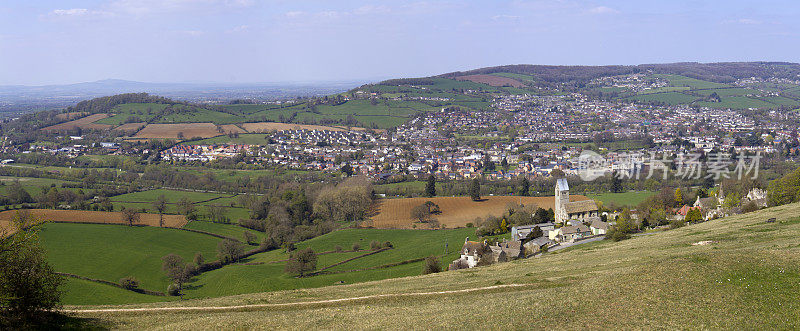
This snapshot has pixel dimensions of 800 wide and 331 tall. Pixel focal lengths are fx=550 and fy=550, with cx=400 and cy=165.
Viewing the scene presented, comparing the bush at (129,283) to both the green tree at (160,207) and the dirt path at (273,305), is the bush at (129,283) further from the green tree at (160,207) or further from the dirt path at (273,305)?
the dirt path at (273,305)

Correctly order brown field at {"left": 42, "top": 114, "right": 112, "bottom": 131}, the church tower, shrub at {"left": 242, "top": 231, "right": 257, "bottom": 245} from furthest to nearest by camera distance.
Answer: brown field at {"left": 42, "top": 114, "right": 112, "bottom": 131} → shrub at {"left": 242, "top": 231, "right": 257, "bottom": 245} → the church tower

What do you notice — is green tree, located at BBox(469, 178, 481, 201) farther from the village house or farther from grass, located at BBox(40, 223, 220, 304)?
grass, located at BBox(40, 223, 220, 304)

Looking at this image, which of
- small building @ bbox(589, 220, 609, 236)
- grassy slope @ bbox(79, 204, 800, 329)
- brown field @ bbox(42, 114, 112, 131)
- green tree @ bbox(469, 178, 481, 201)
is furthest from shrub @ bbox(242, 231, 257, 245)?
brown field @ bbox(42, 114, 112, 131)

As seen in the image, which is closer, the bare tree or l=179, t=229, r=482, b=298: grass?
l=179, t=229, r=482, b=298: grass

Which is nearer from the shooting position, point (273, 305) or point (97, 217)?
point (273, 305)

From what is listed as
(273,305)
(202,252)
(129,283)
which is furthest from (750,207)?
(129,283)

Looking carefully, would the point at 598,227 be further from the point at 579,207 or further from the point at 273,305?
the point at 273,305
